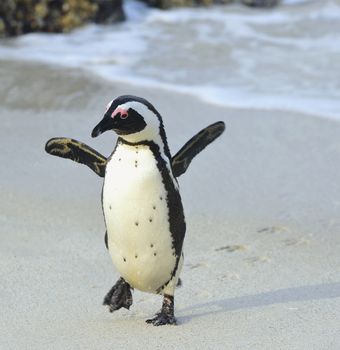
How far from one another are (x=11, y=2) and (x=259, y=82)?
3333mm

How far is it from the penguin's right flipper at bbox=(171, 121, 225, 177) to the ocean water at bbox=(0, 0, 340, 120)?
3697mm

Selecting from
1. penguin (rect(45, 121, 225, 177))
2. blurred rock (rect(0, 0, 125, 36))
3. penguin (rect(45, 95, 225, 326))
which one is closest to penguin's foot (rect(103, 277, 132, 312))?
penguin (rect(45, 95, 225, 326))

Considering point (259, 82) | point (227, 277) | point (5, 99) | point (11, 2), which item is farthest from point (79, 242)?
point (11, 2)

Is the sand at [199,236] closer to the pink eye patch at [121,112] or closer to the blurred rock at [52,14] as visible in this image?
the pink eye patch at [121,112]

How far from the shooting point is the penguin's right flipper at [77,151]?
3.78 metres

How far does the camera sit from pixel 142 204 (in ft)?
11.9

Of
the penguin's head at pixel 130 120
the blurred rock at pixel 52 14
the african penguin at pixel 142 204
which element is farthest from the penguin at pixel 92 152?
the blurred rock at pixel 52 14

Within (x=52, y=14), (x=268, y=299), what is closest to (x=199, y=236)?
(x=268, y=299)

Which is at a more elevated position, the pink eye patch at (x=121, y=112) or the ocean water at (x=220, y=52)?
the pink eye patch at (x=121, y=112)

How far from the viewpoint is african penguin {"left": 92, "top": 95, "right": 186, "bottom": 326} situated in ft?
11.6

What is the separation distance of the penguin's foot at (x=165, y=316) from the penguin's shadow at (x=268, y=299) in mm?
101

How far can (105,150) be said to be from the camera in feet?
21.3

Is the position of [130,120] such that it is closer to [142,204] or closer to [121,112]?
[121,112]

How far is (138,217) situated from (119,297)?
39cm
